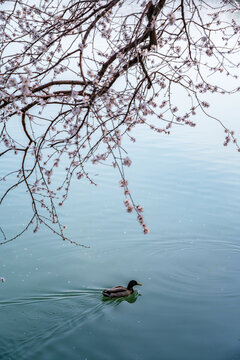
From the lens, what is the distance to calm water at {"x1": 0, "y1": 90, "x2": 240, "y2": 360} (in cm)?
499

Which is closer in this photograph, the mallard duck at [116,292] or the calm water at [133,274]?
the calm water at [133,274]

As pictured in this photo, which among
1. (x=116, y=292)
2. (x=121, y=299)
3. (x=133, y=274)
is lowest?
(x=121, y=299)

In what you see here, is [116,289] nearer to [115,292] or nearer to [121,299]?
[115,292]

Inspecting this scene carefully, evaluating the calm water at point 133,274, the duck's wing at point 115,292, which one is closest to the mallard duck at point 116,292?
the duck's wing at point 115,292

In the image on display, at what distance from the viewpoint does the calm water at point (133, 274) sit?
499cm

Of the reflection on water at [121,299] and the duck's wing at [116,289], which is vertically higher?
the duck's wing at [116,289]

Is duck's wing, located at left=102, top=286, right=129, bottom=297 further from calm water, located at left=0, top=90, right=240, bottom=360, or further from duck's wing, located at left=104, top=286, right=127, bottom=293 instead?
calm water, located at left=0, top=90, right=240, bottom=360

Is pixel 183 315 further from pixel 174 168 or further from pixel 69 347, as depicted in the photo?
pixel 174 168

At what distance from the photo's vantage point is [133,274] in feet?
21.5

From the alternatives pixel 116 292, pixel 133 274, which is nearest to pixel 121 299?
pixel 116 292

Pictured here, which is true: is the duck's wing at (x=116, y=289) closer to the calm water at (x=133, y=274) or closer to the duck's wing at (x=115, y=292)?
the duck's wing at (x=115, y=292)

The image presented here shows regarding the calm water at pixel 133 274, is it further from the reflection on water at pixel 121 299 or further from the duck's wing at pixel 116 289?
the duck's wing at pixel 116 289

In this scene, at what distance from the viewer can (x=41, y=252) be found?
695 centimetres

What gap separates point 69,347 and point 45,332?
1.34 ft
